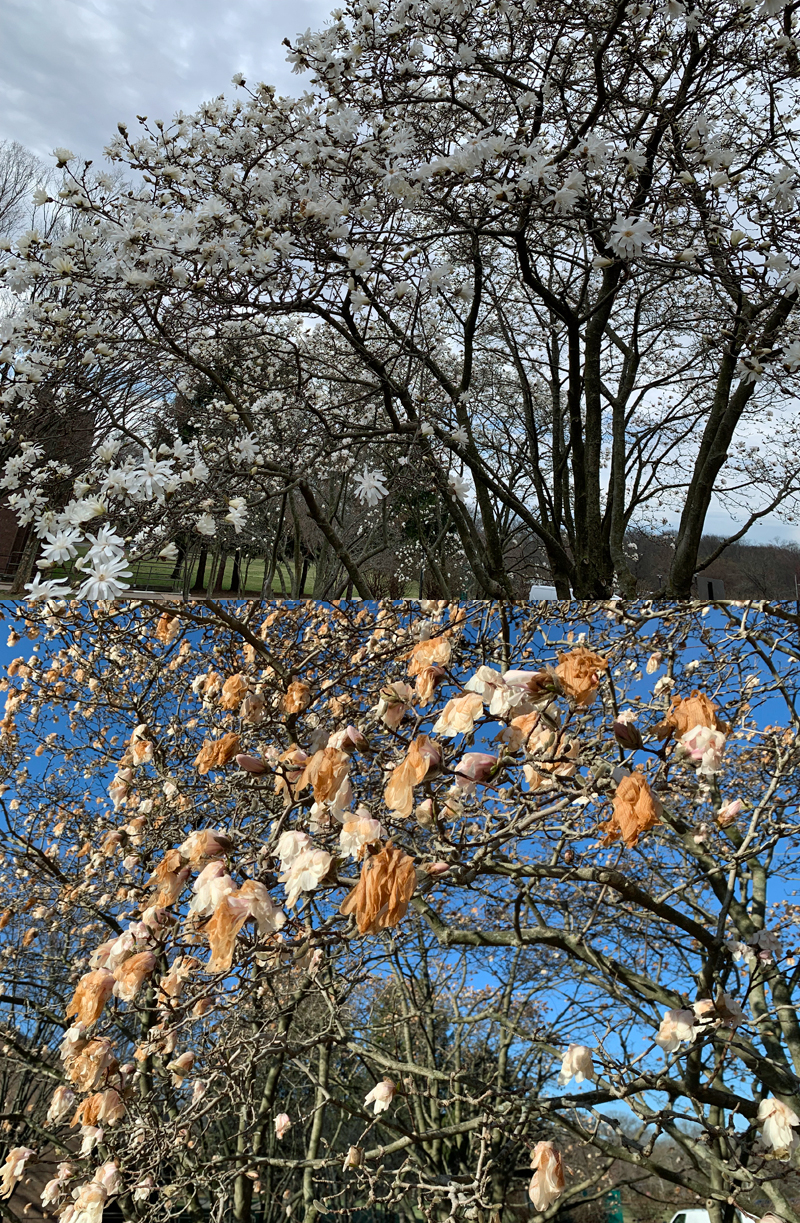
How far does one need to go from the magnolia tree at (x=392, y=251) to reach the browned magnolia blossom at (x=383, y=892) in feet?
2.23

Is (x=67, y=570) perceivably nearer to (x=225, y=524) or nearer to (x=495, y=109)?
(x=225, y=524)

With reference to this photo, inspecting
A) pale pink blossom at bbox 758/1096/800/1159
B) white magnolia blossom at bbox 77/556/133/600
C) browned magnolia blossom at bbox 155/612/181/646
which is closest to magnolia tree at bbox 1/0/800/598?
white magnolia blossom at bbox 77/556/133/600

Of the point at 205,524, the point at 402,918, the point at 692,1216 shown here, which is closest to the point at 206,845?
the point at 402,918

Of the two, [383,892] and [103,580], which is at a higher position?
[103,580]

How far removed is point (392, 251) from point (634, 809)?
1.45 meters

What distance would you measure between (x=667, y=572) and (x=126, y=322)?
172 cm

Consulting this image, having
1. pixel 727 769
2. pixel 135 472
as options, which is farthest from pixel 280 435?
pixel 727 769

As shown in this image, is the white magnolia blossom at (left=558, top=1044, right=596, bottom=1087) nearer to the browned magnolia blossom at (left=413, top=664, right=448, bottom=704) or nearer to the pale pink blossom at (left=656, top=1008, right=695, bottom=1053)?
the pale pink blossom at (left=656, top=1008, right=695, bottom=1053)

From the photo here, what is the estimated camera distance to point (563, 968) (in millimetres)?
1942

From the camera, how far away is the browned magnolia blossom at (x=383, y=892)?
2.09 feet

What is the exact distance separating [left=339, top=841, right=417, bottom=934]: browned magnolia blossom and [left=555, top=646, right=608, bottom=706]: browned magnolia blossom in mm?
253

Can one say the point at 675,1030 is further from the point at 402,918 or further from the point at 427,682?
the point at 427,682

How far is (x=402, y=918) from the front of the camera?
3.15 ft

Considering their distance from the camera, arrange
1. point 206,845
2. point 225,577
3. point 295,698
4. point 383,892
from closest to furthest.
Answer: point 383,892, point 206,845, point 295,698, point 225,577
